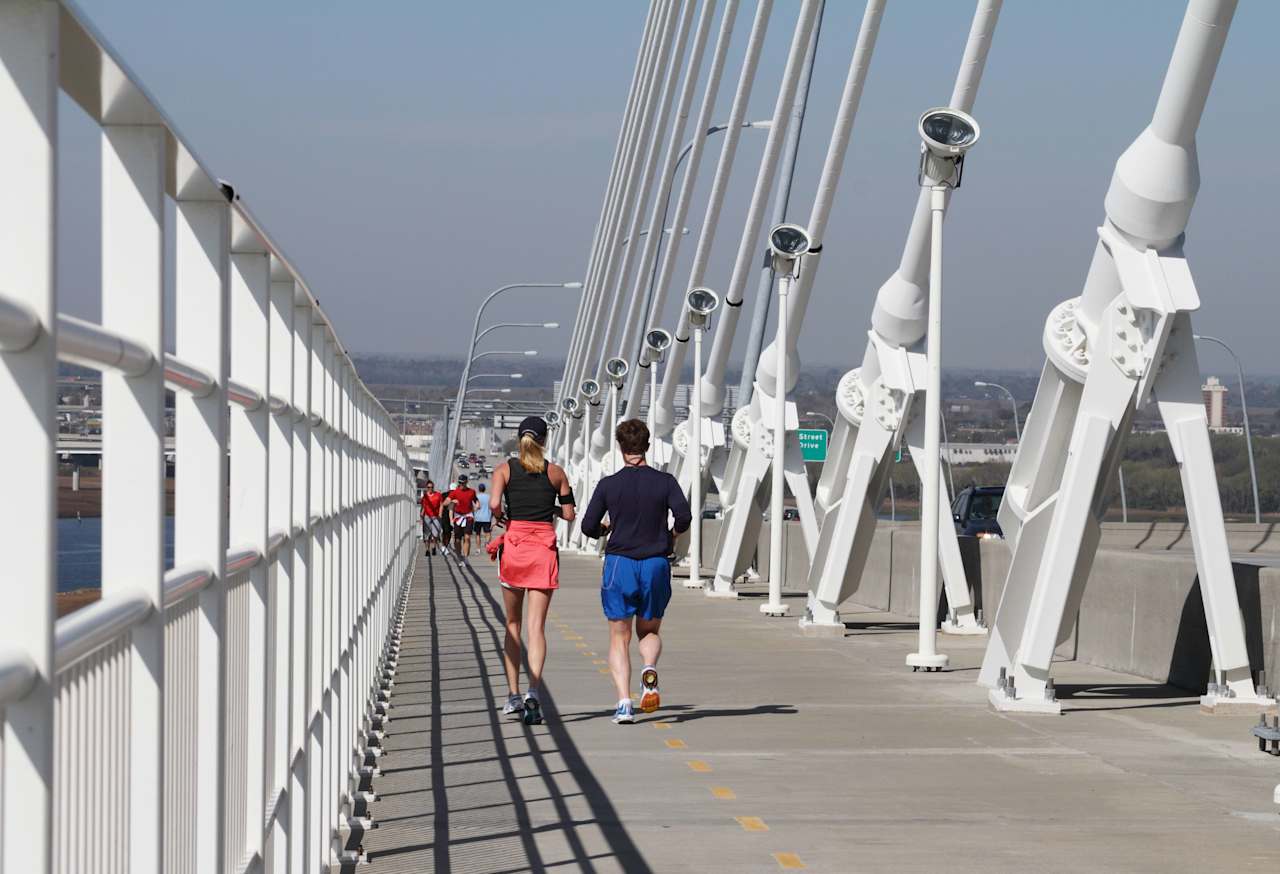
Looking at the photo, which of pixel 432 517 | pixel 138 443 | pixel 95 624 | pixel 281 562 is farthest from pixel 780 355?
pixel 432 517

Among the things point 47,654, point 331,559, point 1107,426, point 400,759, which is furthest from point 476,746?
point 47,654

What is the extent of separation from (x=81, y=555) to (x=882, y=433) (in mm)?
17647

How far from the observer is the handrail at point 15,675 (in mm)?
2080

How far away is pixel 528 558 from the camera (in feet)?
41.0

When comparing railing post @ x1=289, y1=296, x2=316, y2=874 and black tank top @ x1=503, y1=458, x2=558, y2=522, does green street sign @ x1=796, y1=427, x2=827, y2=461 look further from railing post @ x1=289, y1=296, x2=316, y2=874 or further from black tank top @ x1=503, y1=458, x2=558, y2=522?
railing post @ x1=289, y1=296, x2=316, y2=874

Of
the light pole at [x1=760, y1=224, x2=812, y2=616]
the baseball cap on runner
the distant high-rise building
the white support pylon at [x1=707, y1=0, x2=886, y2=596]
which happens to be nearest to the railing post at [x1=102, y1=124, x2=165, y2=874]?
the baseball cap on runner

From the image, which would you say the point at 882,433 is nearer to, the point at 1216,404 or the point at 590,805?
the point at 590,805

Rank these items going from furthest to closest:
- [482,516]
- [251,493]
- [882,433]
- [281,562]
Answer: [482,516] → [882,433] → [281,562] → [251,493]

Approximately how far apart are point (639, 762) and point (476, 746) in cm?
106

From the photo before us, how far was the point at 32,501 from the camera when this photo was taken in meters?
2.15

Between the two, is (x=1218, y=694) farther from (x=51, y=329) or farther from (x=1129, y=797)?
(x=51, y=329)

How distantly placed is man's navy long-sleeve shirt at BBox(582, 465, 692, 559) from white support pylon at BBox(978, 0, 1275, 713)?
8.40 ft

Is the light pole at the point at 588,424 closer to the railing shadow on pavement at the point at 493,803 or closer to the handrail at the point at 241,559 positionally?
the railing shadow on pavement at the point at 493,803

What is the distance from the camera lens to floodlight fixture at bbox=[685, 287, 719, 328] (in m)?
31.1
